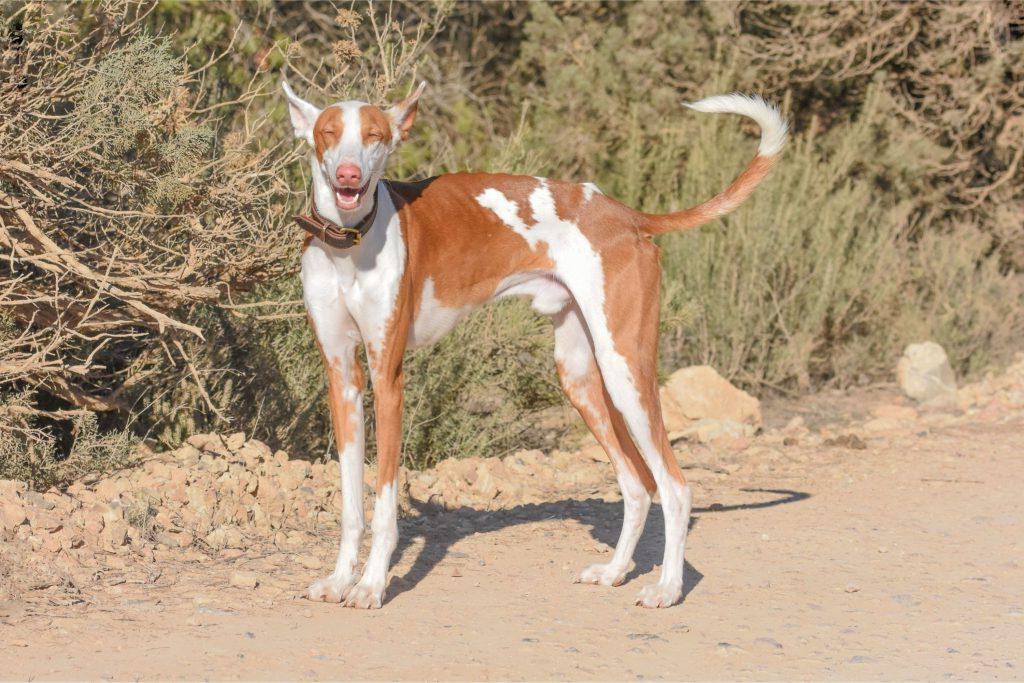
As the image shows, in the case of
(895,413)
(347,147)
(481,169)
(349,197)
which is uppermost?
(481,169)

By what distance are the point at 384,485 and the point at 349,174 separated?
1.24 metres

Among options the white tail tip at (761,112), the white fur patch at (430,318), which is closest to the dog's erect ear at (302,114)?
the white fur patch at (430,318)

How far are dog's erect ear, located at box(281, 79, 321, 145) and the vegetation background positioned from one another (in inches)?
41.1

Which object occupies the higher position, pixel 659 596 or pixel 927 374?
pixel 927 374

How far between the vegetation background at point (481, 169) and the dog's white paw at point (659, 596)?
2141mm

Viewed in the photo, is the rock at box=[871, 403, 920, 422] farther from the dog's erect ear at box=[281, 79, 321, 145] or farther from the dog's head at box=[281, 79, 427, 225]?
the dog's erect ear at box=[281, 79, 321, 145]

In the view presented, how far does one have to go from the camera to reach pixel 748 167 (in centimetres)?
556

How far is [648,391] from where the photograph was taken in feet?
17.6

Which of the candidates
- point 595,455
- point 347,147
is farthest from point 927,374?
point 347,147

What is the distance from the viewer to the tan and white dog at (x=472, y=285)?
4.88 meters

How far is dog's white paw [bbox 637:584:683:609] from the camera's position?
16.7ft

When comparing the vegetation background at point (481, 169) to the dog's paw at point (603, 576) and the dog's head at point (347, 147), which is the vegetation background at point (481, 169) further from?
the dog's paw at point (603, 576)

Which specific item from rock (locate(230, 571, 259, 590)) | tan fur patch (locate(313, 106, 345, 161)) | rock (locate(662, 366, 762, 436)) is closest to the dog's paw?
rock (locate(230, 571, 259, 590))

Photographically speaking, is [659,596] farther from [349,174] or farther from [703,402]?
[703,402]
